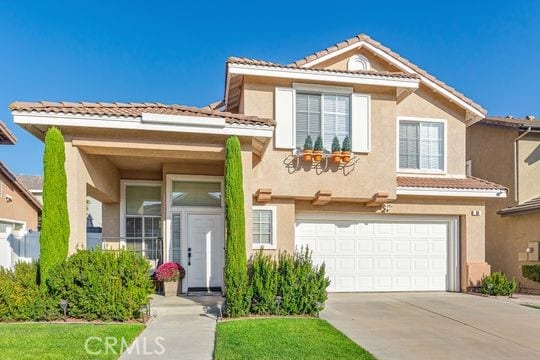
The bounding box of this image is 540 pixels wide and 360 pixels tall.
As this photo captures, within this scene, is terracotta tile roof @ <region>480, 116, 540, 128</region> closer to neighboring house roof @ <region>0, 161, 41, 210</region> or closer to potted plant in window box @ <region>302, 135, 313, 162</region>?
potted plant in window box @ <region>302, 135, 313, 162</region>

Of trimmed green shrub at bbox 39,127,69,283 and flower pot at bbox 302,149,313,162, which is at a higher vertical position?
flower pot at bbox 302,149,313,162

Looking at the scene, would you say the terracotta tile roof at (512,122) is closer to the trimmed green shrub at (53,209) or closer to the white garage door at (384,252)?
the white garage door at (384,252)

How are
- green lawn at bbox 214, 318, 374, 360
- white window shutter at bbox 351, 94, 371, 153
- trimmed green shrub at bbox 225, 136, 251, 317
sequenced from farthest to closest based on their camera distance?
white window shutter at bbox 351, 94, 371, 153 < trimmed green shrub at bbox 225, 136, 251, 317 < green lawn at bbox 214, 318, 374, 360

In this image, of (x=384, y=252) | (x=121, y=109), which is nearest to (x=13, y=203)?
(x=121, y=109)

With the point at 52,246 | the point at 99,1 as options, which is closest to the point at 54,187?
the point at 52,246

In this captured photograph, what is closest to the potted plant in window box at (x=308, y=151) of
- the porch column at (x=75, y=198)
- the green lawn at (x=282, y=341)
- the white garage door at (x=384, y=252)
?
the white garage door at (x=384, y=252)

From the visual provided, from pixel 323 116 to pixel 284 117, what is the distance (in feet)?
3.69

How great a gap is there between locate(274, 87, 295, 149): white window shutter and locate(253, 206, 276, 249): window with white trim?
190 centimetres

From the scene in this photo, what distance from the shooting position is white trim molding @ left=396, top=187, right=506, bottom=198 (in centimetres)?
1274

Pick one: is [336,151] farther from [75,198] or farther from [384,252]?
[75,198]

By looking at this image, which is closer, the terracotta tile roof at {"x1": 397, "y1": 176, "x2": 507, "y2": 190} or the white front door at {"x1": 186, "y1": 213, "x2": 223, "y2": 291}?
the white front door at {"x1": 186, "y1": 213, "x2": 223, "y2": 291}

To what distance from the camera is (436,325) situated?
8.60m

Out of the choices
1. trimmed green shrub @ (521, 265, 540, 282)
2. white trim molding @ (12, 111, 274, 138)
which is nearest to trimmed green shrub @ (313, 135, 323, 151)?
white trim molding @ (12, 111, 274, 138)

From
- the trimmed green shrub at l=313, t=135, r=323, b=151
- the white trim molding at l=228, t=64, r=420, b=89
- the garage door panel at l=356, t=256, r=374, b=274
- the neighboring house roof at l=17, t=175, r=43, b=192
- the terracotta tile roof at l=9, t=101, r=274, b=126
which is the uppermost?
the white trim molding at l=228, t=64, r=420, b=89
